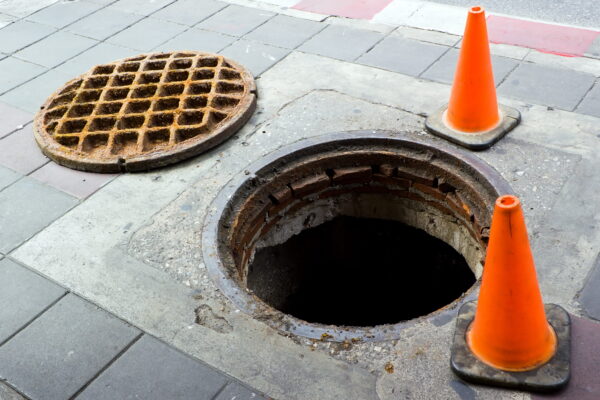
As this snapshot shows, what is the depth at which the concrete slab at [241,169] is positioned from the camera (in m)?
2.44

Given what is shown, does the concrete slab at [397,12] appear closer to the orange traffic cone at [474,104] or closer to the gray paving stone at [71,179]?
the orange traffic cone at [474,104]

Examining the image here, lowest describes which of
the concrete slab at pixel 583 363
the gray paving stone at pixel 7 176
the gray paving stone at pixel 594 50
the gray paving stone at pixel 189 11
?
the gray paving stone at pixel 7 176

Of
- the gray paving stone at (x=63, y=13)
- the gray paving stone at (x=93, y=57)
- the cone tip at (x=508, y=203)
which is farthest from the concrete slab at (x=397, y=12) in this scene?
the cone tip at (x=508, y=203)

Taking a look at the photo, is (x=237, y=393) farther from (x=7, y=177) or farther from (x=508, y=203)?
(x=7, y=177)

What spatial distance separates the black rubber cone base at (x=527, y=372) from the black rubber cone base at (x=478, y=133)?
1.27m

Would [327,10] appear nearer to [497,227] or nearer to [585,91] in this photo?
[585,91]

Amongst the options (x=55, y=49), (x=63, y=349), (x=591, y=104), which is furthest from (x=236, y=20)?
(x=63, y=349)

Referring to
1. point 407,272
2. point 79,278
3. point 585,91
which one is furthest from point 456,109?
point 79,278

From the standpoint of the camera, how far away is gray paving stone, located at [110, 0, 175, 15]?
18.6 feet

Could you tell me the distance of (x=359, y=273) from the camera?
14.8 ft

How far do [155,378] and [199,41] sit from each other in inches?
127

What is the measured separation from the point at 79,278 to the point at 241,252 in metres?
0.84

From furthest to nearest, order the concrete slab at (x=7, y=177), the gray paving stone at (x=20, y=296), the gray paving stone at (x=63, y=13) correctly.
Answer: the gray paving stone at (x=63, y=13), the concrete slab at (x=7, y=177), the gray paving stone at (x=20, y=296)

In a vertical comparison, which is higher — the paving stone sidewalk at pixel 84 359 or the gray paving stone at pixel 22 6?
the paving stone sidewalk at pixel 84 359
